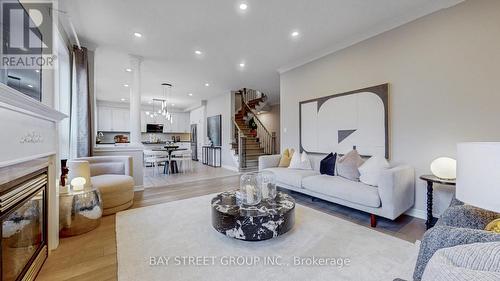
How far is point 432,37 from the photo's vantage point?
8.93 feet

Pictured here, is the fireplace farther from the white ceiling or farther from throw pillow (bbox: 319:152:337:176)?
throw pillow (bbox: 319:152:337:176)

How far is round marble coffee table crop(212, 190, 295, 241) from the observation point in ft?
6.48

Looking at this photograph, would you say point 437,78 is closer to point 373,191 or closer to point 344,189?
point 373,191

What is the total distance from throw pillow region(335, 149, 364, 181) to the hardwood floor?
1.76 feet

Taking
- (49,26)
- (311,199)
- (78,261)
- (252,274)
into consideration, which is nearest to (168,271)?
(252,274)

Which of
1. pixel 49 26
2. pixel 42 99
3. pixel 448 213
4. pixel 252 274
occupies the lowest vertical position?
pixel 252 274

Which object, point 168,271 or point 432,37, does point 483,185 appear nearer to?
point 168,271

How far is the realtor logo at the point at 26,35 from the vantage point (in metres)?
1.47

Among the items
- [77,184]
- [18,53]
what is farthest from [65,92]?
[18,53]

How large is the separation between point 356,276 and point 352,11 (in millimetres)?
3208

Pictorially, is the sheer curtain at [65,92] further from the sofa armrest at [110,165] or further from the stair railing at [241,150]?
the stair railing at [241,150]

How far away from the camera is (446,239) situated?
0.87 meters

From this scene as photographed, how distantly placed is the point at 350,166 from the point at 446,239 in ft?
7.73

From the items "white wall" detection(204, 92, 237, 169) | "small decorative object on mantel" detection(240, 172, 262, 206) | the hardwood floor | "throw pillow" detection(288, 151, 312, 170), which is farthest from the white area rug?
"white wall" detection(204, 92, 237, 169)
